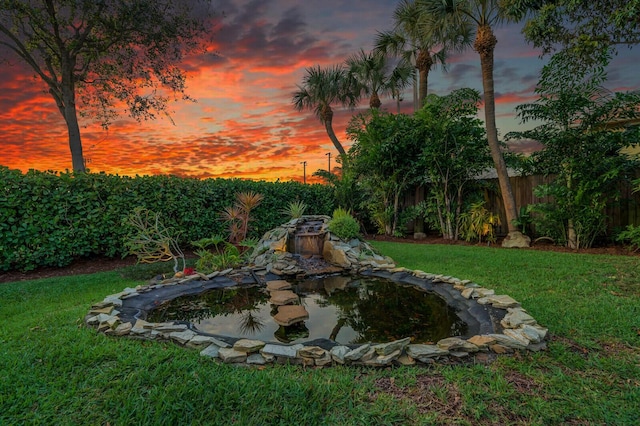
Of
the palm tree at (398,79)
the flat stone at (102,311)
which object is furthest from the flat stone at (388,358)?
the palm tree at (398,79)

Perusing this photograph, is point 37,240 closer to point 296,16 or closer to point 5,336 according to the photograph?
point 5,336

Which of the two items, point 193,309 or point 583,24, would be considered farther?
point 583,24

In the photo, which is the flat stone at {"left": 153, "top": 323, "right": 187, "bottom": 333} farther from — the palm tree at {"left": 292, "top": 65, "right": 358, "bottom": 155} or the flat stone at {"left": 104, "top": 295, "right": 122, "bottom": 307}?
the palm tree at {"left": 292, "top": 65, "right": 358, "bottom": 155}

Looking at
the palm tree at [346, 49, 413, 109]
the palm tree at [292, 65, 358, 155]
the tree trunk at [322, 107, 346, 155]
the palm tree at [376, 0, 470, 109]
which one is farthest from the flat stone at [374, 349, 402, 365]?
the tree trunk at [322, 107, 346, 155]

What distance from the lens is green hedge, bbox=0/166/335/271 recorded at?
5.50m

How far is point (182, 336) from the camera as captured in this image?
262 cm

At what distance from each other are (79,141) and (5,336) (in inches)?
351

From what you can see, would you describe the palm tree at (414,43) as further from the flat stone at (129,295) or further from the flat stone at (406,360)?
the flat stone at (129,295)

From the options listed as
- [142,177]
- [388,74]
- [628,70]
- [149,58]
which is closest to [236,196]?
[142,177]

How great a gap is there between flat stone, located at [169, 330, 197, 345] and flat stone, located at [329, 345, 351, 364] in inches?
46.6

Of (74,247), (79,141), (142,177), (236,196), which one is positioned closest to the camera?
(74,247)

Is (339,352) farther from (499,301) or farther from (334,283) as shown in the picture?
(334,283)

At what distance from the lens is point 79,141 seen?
962 centimetres

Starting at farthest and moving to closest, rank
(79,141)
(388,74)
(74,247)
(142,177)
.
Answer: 1. (388,74)
2. (79,141)
3. (142,177)
4. (74,247)
